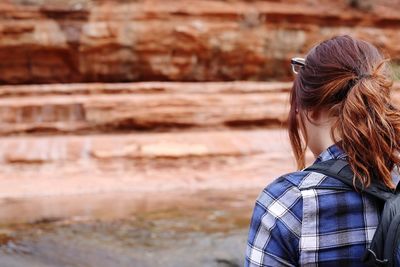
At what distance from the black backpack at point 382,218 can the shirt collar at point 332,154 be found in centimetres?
2

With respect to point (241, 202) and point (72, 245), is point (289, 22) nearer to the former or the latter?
point (241, 202)

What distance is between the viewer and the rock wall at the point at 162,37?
10.6 meters

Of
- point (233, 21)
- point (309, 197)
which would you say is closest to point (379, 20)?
point (233, 21)

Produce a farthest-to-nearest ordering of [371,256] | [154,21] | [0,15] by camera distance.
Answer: [154,21]
[0,15]
[371,256]

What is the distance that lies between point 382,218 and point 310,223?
0.15m

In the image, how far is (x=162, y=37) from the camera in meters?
11.1

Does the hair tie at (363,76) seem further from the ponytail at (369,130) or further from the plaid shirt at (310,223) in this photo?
the plaid shirt at (310,223)

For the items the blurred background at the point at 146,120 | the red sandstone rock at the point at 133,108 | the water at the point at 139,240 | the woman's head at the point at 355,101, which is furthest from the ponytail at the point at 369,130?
the red sandstone rock at the point at 133,108

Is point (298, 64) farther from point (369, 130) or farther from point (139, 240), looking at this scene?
point (139, 240)

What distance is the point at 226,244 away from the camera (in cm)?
434

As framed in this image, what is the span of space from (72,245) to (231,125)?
482cm

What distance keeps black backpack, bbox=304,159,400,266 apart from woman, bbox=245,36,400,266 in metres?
0.02

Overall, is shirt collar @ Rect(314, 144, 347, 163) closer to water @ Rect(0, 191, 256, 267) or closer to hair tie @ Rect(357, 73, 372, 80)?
hair tie @ Rect(357, 73, 372, 80)

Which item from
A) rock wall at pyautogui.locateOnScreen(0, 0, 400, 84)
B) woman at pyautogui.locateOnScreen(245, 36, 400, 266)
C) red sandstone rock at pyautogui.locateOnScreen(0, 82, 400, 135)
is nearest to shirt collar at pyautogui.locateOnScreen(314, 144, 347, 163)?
woman at pyautogui.locateOnScreen(245, 36, 400, 266)
